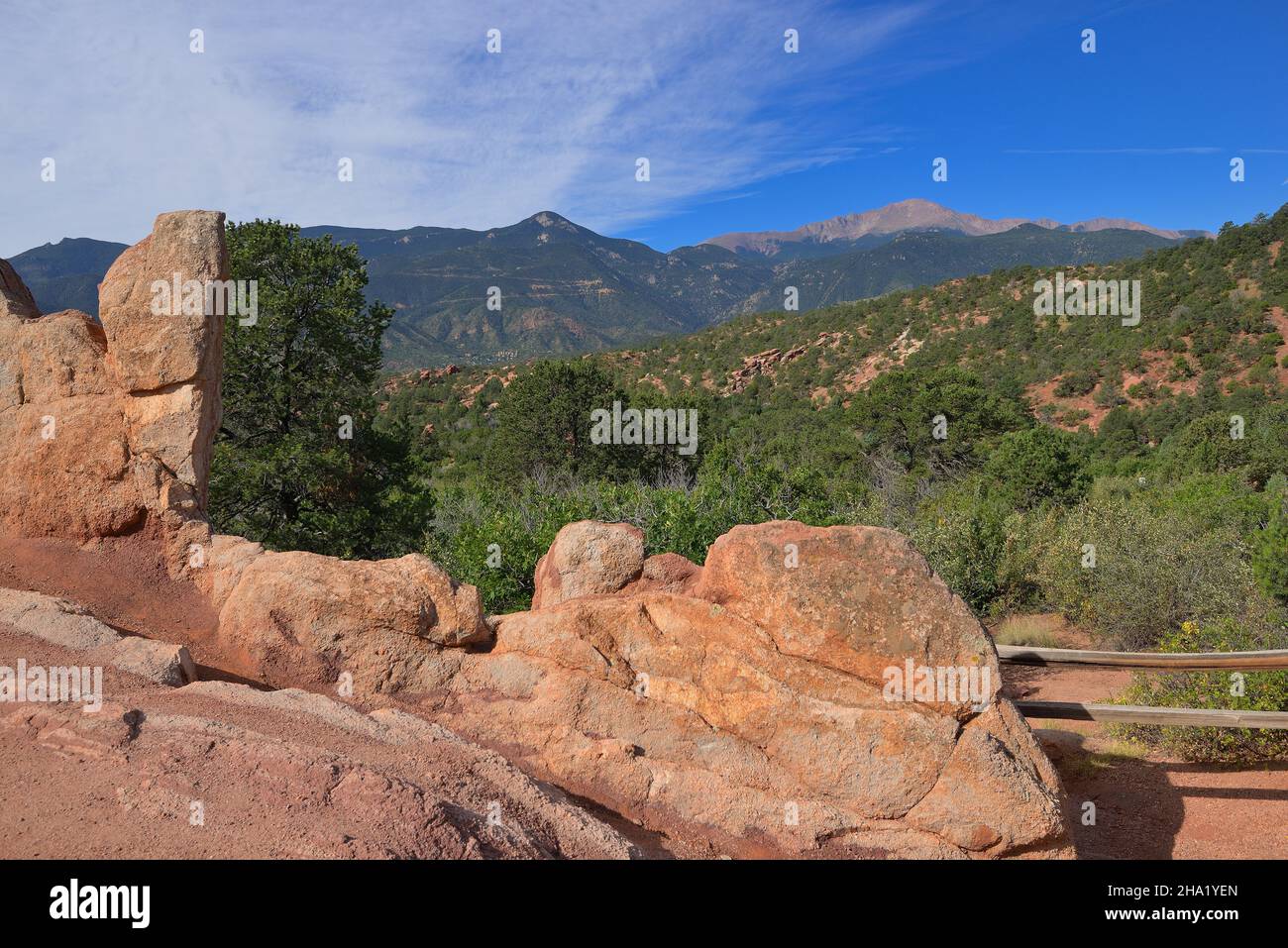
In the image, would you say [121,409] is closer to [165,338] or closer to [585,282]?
[165,338]

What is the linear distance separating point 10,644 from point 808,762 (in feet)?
16.1

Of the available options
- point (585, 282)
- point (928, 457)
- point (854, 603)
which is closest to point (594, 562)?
point (854, 603)

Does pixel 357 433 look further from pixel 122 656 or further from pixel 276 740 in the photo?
pixel 276 740

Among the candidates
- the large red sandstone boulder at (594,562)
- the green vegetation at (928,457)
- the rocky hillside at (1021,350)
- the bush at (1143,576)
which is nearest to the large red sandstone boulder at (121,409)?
the large red sandstone boulder at (594,562)

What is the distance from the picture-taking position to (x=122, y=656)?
480cm

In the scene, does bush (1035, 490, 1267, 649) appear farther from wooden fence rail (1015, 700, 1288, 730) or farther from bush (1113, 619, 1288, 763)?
wooden fence rail (1015, 700, 1288, 730)

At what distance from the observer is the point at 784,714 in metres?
5.09

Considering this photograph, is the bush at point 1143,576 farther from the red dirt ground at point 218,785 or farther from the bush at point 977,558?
the red dirt ground at point 218,785

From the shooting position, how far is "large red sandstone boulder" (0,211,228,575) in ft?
20.7

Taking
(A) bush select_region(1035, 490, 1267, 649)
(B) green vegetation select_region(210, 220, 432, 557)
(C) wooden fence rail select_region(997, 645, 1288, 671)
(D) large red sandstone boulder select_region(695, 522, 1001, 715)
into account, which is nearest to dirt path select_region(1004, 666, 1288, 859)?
(C) wooden fence rail select_region(997, 645, 1288, 671)

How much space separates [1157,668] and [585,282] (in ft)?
418

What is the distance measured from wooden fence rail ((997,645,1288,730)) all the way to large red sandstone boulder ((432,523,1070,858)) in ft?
4.48

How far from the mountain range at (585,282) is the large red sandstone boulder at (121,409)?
252ft

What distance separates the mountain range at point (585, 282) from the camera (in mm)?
99812
